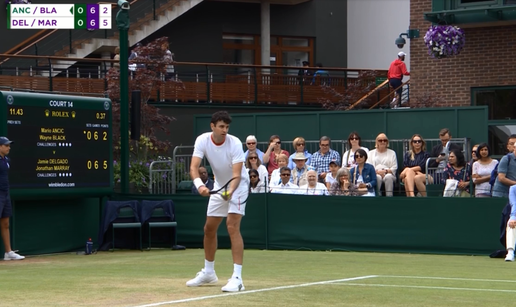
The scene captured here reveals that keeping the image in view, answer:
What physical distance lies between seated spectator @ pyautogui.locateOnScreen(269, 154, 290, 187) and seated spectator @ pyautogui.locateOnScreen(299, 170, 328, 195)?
68 cm

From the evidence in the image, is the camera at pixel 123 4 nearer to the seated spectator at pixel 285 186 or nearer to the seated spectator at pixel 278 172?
the seated spectator at pixel 278 172

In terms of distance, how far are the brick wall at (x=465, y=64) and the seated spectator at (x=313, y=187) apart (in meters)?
8.24

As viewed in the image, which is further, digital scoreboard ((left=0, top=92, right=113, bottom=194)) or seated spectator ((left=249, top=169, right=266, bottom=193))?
seated spectator ((left=249, top=169, right=266, bottom=193))

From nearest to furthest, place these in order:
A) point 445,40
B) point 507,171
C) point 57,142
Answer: point 507,171
point 57,142
point 445,40

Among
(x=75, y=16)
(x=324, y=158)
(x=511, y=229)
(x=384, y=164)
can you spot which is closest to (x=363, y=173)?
(x=384, y=164)

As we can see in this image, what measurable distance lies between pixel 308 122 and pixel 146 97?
5102 millimetres

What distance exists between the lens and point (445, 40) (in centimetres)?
2439

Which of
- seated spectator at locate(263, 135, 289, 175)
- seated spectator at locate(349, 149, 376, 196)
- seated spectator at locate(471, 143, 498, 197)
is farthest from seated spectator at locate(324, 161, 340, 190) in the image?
seated spectator at locate(471, 143, 498, 197)

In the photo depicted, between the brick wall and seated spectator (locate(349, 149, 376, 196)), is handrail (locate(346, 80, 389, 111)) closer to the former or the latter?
the brick wall

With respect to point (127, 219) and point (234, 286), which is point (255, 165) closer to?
point (127, 219)

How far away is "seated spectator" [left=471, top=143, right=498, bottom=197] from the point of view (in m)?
17.5

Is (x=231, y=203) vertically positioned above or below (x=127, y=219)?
above

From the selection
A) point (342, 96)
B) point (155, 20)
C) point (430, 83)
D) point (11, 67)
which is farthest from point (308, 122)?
point (155, 20)

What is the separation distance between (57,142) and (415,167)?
6685 millimetres
